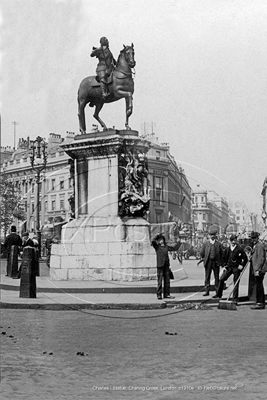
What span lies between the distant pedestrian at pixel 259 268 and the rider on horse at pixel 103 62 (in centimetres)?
677

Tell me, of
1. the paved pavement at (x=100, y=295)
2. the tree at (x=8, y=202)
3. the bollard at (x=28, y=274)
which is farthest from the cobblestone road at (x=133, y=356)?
the tree at (x=8, y=202)

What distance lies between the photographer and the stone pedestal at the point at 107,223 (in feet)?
60.4

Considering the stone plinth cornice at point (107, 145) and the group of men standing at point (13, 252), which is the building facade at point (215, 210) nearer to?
the stone plinth cornice at point (107, 145)

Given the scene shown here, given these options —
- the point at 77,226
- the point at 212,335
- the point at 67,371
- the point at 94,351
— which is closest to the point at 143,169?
the point at 77,226

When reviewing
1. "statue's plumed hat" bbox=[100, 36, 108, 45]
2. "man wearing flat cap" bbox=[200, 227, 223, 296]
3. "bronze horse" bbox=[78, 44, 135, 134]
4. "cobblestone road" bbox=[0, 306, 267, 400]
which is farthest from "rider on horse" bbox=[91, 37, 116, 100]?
"cobblestone road" bbox=[0, 306, 267, 400]

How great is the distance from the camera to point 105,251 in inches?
731

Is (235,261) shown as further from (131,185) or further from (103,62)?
(103,62)

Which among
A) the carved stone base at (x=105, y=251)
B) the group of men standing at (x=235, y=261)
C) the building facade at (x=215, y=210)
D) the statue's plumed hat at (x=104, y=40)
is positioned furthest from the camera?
the statue's plumed hat at (x=104, y=40)

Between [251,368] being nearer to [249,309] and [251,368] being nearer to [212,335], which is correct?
[212,335]

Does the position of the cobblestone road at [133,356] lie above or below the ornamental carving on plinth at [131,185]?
below

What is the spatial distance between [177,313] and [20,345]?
4831 millimetres

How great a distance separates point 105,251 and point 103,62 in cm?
525

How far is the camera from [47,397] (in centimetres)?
611

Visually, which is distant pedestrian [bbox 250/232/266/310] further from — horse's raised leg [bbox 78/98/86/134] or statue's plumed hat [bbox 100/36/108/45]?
statue's plumed hat [bbox 100/36/108/45]
